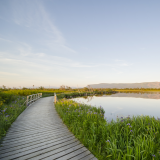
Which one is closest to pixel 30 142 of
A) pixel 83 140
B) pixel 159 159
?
pixel 83 140

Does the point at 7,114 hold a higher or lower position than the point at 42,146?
higher

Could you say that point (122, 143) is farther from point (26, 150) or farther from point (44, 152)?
point (26, 150)

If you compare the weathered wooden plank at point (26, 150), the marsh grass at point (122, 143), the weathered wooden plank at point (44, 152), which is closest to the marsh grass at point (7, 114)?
the weathered wooden plank at point (26, 150)

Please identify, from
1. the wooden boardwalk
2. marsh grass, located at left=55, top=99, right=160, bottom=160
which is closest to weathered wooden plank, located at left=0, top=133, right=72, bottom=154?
the wooden boardwalk

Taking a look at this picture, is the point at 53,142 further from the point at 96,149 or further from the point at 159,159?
the point at 159,159

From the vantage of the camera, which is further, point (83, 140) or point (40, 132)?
point (40, 132)

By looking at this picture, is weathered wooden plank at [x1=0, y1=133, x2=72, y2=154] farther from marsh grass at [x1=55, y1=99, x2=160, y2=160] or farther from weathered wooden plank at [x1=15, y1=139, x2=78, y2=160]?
marsh grass at [x1=55, y1=99, x2=160, y2=160]

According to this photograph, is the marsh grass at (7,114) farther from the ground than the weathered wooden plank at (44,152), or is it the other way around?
the marsh grass at (7,114)

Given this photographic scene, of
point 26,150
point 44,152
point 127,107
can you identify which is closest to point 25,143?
point 26,150

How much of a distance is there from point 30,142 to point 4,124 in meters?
2.10

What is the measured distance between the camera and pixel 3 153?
3.08m

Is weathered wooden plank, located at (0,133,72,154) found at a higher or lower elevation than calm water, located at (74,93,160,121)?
higher

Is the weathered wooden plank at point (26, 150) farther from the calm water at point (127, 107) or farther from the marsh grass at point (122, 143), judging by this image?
the calm water at point (127, 107)

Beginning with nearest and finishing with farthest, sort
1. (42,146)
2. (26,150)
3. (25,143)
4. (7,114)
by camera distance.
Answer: (26,150) → (42,146) → (25,143) → (7,114)
